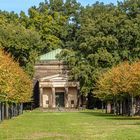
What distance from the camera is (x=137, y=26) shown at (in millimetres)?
108938

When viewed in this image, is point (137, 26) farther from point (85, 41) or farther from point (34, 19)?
point (34, 19)

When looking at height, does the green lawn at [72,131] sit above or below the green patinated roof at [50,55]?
below

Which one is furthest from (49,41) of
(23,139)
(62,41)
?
(23,139)

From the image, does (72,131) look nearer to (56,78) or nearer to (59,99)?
(56,78)

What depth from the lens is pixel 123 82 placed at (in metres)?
71.2

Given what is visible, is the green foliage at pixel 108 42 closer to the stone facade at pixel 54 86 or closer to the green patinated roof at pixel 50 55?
the stone facade at pixel 54 86

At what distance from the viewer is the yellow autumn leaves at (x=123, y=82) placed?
62594 mm

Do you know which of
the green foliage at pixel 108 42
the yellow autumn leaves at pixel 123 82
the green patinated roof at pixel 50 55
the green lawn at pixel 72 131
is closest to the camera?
the green lawn at pixel 72 131

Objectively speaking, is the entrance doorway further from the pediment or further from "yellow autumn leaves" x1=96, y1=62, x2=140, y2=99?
"yellow autumn leaves" x1=96, y1=62, x2=140, y2=99

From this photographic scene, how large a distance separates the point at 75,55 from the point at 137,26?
1642 centimetres

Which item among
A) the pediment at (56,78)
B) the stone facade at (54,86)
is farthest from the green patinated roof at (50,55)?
the pediment at (56,78)

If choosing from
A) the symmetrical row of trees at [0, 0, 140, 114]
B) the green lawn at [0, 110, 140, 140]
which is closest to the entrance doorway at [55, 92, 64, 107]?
the symmetrical row of trees at [0, 0, 140, 114]

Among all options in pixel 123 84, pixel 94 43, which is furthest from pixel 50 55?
pixel 123 84

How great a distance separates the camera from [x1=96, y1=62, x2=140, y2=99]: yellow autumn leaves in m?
62.6
